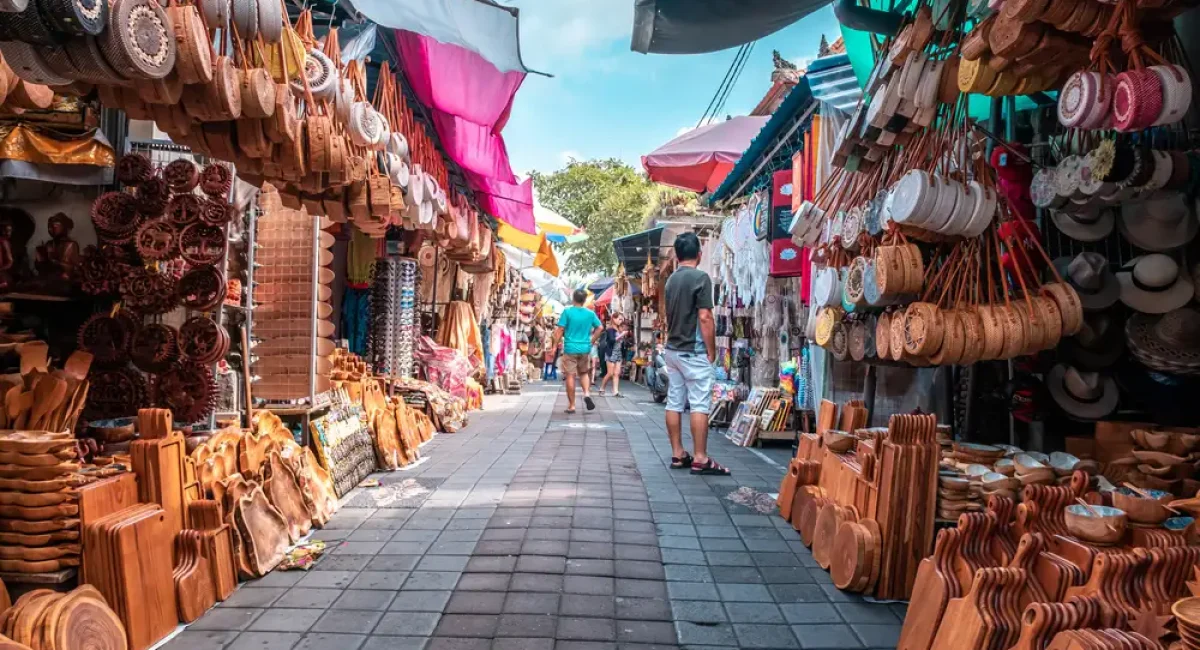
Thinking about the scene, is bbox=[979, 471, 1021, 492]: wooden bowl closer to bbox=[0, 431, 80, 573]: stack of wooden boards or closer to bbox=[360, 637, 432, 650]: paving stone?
bbox=[360, 637, 432, 650]: paving stone

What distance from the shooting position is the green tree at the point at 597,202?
2803cm

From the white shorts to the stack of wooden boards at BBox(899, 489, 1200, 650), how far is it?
123 inches

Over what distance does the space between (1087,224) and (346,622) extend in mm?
3433

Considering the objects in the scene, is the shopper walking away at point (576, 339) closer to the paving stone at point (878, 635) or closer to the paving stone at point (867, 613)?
the paving stone at point (867, 613)

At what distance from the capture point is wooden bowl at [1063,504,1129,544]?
2.19 meters

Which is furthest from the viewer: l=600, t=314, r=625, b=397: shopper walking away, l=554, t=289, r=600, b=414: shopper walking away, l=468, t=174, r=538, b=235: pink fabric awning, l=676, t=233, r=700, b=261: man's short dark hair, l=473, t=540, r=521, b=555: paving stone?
l=600, t=314, r=625, b=397: shopper walking away

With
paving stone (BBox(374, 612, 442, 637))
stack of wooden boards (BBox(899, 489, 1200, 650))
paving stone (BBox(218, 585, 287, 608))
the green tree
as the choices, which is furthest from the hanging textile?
the green tree

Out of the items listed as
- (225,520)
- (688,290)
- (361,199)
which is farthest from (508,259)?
(225,520)

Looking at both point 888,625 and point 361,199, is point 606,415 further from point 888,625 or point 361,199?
point 888,625

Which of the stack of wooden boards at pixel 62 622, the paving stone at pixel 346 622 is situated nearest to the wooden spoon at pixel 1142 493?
the paving stone at pixel 346 622

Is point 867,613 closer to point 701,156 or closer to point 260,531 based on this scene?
point 260,531

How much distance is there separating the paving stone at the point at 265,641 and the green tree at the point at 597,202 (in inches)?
1005

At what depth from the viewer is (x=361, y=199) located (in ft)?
12.9

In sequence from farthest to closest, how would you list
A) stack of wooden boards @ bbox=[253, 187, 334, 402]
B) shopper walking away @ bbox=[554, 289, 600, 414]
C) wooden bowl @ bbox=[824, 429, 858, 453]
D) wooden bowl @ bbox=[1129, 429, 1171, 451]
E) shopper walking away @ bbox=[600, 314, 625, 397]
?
shopper walking away @ bbox=[600, 314, 625, 397] → shopper walking away @ bbox=[554, 289, 600, 414] → stack of wooden boards @ bbox=[253, 187, 334, 402] → wooden bowl @ bbox=[824, 429, 858, 453] → wooden bowl @ bbox=[1129, 429, 1171, 451]
